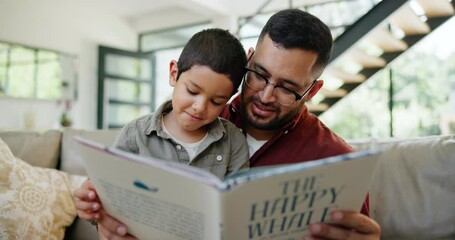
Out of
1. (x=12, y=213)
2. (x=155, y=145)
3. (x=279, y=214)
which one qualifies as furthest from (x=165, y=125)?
(x=12, y=213)

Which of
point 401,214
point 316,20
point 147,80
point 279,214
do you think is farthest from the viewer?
point 147,80

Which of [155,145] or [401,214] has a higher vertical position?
[155,145]

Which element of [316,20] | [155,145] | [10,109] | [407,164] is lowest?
[10,109]

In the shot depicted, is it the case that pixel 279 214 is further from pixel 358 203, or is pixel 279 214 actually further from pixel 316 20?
pixel 316 20

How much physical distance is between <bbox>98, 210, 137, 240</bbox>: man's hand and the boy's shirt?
0.20 meters

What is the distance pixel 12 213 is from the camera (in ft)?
5.55

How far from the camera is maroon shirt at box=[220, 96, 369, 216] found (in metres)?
1.29

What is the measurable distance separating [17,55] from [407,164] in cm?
585

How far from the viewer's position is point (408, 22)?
13.1 ft

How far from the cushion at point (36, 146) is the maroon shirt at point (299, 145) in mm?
1383

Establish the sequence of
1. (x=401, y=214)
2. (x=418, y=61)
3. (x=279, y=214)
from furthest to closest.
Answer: (x=418, y=61) → (x=401, y=214) → (x=279, y=214)

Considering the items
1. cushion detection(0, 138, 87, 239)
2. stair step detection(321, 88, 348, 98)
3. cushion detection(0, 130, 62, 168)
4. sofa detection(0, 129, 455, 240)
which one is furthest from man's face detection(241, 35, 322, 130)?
stair step detection(321, 88, 348, 98)

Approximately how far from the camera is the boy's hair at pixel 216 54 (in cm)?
112

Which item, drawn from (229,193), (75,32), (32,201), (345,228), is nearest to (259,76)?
(345,228)
